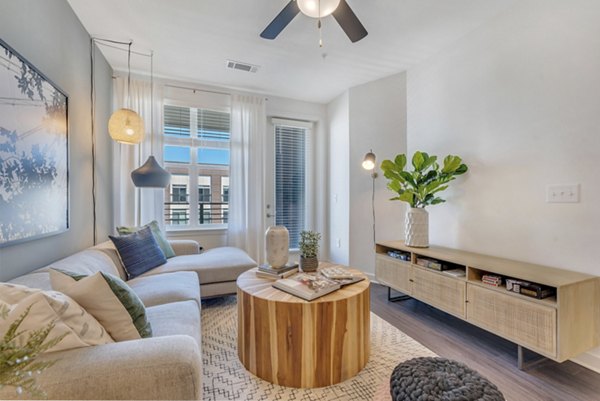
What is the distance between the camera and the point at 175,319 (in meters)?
1.50

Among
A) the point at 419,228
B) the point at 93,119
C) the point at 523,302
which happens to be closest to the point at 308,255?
the point at 419,228

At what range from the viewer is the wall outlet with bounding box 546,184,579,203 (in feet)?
6.04

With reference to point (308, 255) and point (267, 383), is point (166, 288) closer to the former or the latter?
point (267, 383)

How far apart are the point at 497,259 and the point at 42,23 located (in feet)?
12.6

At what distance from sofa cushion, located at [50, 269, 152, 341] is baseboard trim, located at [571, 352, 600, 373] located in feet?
8.93

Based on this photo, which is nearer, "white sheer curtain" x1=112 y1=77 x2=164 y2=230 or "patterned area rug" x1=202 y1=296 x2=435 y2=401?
"patterned area rug" x1=202 y1=296 x2=435 y2=401

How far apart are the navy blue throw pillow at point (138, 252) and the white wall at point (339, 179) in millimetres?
2396

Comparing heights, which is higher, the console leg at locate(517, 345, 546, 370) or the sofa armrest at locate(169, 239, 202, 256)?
the sofa armrest at locate(169, 239, 202, 256)

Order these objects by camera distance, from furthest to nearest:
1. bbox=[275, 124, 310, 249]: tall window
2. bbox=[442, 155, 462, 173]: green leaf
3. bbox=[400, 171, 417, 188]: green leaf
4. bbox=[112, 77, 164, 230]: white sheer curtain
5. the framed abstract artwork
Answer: bbox=[275, 124, 310, 249]: tall window
bbox=[112, 77, 164, 230]: white sheer curtain
bbox=[400, 171, 417, 188]: green leaf
bbox=[442, 155, 462, 173]: green leaf
the framed abstract artwork

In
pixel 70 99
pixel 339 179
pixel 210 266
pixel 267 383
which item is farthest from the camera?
pixel 339 179

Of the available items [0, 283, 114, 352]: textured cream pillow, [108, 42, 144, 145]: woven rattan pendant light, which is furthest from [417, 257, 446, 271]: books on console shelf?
[108, 42, 144, 145]: woven rattan pendant light

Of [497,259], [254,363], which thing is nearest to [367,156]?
[497,259]

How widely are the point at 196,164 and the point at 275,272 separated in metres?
2.50

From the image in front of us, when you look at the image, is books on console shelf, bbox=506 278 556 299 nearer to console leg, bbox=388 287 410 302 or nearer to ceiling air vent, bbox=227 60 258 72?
console leg, bbox=388 287 410 302
